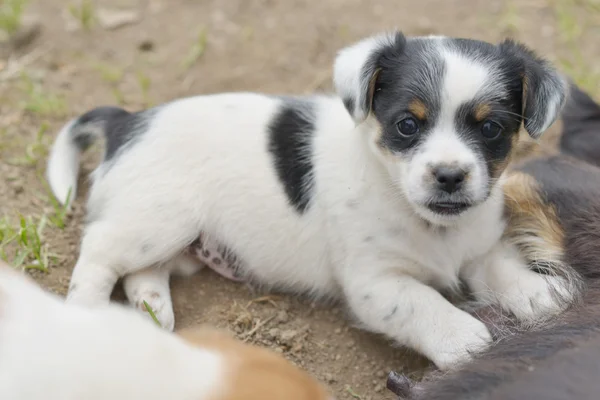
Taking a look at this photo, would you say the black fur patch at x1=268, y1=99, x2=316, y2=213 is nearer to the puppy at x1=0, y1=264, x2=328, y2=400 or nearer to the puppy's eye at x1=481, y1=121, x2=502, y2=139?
the puppy's eye at x1=481, y1=121, x2=502, y2=139

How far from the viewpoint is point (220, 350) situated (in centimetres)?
236

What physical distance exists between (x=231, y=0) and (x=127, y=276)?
9.16 feet

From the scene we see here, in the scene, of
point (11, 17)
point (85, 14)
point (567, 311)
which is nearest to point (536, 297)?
point (567, 311)

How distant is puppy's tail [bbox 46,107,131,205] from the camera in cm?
414

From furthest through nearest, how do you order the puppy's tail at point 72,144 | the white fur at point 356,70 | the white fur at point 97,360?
1. the puppy's tail at point 72,144
2. the white fur at point 356,70
3. the white fur at point 97,360

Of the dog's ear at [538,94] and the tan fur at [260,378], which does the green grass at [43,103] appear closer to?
the dog's ear at [538,94]

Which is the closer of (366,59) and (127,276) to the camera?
(366,59)

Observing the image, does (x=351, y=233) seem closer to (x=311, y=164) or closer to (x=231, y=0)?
(x=311, y=164)

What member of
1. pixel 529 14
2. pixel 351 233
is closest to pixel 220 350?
pixel 351 233

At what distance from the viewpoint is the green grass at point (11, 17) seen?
545 centimetres

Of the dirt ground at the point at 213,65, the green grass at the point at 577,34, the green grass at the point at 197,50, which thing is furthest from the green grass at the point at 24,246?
the green grass at the point at 577,34

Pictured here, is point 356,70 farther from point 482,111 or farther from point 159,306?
point 159,306

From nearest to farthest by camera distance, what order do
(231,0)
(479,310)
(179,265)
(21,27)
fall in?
(479,310)
(179,265)
(21,27)
(231,0)

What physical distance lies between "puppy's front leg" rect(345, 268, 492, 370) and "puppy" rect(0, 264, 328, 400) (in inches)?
44.8
